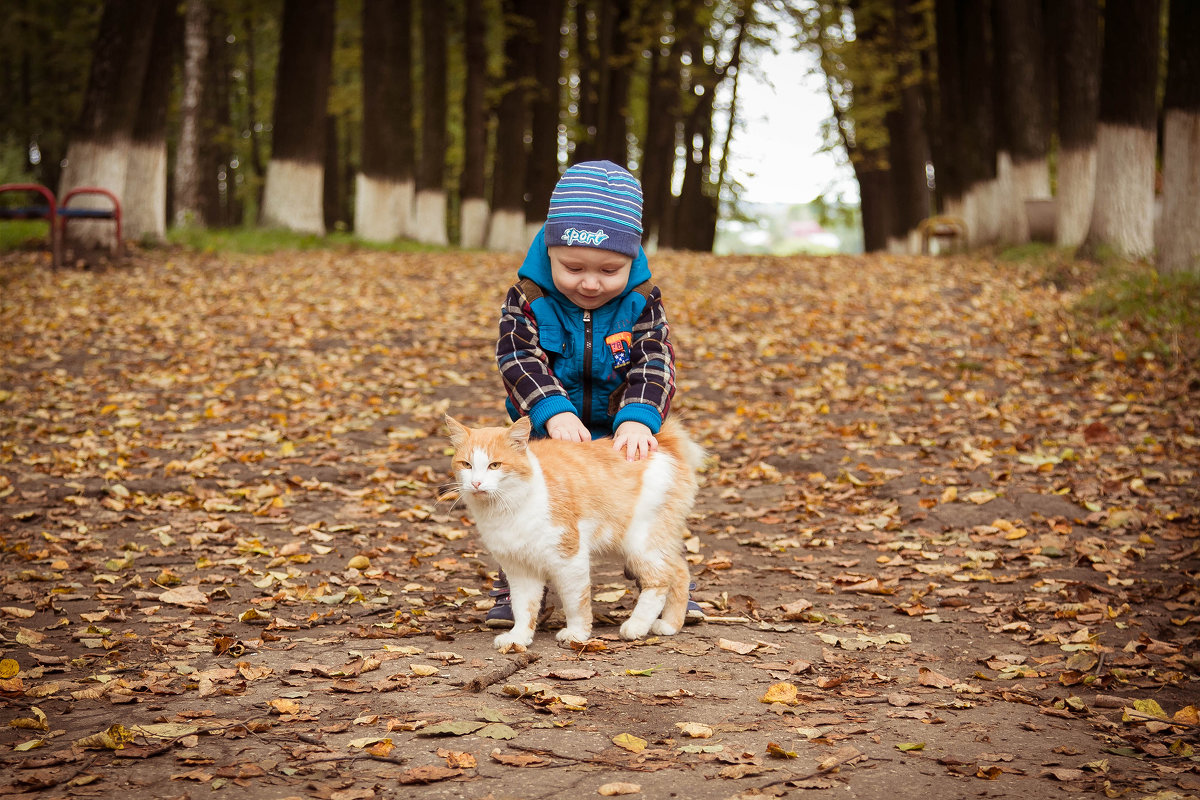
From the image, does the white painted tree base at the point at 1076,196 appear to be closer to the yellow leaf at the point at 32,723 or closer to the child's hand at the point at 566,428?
the child's hand at the point at 566,428

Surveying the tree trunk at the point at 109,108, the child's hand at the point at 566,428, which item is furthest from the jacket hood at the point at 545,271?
the tree trunk at the point at 109,108

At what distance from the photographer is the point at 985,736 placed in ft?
10.9

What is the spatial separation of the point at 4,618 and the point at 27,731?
152cm

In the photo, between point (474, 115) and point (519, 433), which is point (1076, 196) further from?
point (519, 433)

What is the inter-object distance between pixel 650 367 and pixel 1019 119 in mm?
14771

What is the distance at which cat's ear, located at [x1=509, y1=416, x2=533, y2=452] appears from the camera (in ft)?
12.4

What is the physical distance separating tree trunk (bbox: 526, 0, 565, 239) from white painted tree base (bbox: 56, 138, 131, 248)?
8.70m

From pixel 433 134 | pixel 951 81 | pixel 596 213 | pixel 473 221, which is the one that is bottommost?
pixel 596 213

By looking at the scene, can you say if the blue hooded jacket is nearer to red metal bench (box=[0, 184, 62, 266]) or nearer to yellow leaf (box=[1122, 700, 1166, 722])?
yellow leaf (box=[1122, 700, 1166, 722])

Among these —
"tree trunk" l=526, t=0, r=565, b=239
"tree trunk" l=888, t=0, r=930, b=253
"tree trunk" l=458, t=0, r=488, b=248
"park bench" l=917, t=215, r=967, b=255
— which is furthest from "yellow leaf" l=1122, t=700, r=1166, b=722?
"tree trunk" l=888, t=0, r=930, b=253

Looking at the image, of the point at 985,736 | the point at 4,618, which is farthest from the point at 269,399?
the point at 985,736

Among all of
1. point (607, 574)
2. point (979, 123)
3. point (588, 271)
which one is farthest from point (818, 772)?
point (979, 123)

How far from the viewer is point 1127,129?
1245 cm

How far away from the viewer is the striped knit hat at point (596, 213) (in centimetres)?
394
